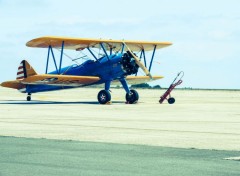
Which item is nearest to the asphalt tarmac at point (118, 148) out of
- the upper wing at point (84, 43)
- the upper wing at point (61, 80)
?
the upper wing at point (61, 80)

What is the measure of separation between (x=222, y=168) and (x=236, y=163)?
26.4 inches

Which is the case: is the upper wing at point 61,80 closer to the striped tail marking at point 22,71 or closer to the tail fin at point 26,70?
the tail fin at point 26,70

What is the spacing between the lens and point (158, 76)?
4394 centimetres

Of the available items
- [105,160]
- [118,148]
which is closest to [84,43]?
[118,148]

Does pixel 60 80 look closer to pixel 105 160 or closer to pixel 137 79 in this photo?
pixel 137 79

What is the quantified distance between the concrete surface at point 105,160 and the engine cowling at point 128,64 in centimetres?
2454

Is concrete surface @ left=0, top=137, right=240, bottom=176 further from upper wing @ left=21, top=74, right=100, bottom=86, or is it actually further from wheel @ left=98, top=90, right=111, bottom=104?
wheel @ left=98, top=90, right=111, bottom=104

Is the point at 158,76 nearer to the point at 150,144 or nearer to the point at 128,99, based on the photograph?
the point at 128,99

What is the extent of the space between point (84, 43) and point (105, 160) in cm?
2873

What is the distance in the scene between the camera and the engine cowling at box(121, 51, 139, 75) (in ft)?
123

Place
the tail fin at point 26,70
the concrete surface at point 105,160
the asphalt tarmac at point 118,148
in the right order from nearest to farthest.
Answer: the concrete surface at point 105,160
the asphalt tarmac at point 118,148
the tail fin at point 26,70

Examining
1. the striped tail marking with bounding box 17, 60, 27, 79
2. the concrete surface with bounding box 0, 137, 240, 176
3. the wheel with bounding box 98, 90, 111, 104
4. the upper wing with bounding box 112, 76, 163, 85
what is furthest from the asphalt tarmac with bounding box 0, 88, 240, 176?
the striped tail marking with bounding box 17, 60, 27, 79

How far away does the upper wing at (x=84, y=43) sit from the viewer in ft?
118

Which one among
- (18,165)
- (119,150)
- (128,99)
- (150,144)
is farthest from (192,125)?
(128,99)
